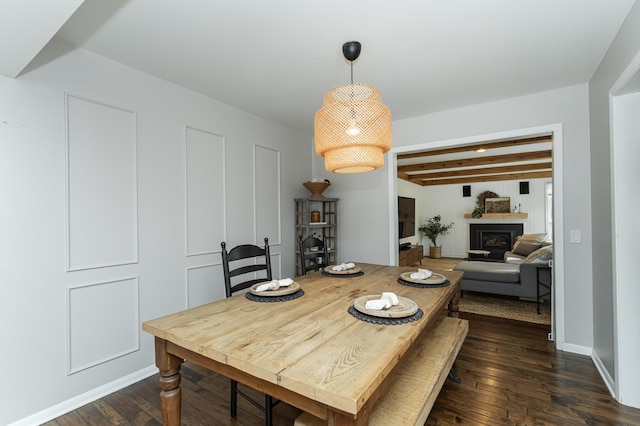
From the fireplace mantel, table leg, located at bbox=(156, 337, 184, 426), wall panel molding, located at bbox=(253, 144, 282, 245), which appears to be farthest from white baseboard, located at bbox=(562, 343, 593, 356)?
the fireplace mantel

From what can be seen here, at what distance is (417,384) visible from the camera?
1375 millimetres

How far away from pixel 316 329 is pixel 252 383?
325 millimetres

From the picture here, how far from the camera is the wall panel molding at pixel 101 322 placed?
6.70ft

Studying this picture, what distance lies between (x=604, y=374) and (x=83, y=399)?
3.72m

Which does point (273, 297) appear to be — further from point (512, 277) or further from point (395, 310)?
point (512, 277)

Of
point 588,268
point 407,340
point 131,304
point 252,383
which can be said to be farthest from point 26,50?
point 588,268

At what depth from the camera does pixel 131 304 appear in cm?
233

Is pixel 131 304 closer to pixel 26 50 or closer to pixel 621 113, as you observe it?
pixel 26 50

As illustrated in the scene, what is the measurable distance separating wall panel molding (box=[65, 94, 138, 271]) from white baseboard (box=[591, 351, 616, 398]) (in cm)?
352

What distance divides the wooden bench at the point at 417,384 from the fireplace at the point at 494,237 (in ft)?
23.9

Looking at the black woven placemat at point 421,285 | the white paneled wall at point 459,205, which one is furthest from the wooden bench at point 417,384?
the white paneled wall at point 459,205

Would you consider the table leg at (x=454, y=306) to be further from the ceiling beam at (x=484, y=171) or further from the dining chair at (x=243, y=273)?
the ceiling beam at (x=484, y=171)

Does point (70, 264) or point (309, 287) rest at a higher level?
point (70, 264)

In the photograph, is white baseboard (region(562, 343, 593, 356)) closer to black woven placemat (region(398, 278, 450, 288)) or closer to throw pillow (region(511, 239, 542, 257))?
black woven placemat (region(398, 278, 450, 288))
